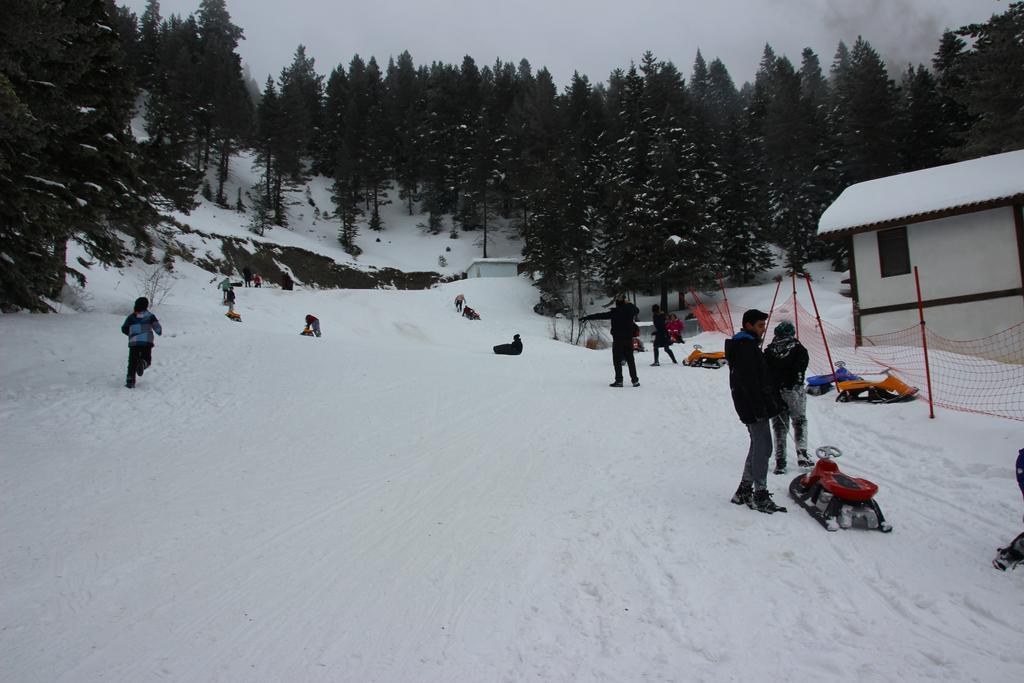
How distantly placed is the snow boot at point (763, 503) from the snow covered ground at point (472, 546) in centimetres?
9

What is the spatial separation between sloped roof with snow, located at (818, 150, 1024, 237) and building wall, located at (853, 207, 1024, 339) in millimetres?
489

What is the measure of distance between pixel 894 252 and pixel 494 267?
94.5 ft

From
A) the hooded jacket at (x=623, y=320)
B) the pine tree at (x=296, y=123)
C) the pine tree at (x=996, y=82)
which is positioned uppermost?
the pine tree at (x=296, y=123)

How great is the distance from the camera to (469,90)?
2468 inches

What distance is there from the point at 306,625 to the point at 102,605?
1450mm

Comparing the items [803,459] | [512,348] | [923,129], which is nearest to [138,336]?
[803,459]

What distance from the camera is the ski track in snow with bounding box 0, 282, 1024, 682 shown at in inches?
111

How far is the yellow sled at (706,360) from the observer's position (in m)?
14.3

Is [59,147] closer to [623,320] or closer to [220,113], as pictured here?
[623,320]

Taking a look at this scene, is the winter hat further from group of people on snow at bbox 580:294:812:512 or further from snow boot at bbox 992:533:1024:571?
snow boot at bbox 992:533:1024:571

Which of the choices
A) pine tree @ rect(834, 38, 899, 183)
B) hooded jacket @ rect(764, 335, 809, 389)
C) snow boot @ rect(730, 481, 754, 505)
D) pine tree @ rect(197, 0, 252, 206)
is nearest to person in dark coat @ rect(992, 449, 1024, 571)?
snow boot @ rect(730, 481, 754, 505)

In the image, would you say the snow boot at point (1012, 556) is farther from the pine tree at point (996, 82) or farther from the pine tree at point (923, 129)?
the pine tree at point (923, 129)

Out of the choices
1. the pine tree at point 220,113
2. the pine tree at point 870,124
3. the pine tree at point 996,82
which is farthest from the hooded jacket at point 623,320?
the pine tree at point 220,113

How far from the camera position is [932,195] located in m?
16.4
